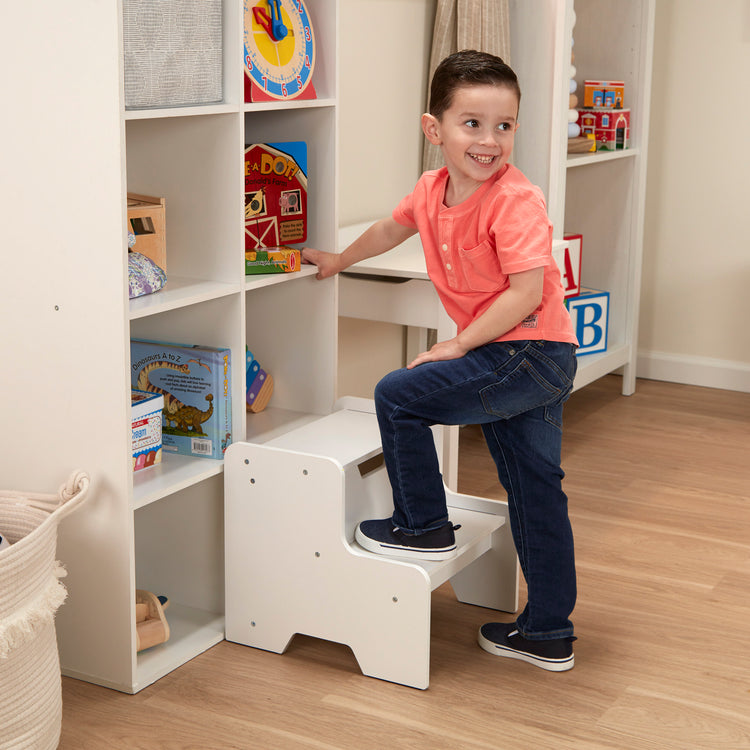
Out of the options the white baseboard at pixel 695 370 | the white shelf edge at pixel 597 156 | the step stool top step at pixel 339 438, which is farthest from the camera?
the white baseboard at pixel 695 370

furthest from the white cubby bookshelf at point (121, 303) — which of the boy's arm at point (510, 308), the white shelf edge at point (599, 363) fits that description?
the white shelf edge at point (599, 363)

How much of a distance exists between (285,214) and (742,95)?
2141mm

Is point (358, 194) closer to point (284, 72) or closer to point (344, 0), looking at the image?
point (344, 0)

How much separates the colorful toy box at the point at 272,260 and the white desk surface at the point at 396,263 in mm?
272

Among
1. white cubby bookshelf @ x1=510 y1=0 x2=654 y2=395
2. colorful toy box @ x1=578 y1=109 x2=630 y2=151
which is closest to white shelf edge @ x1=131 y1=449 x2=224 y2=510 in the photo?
white cubby bookshelf @ x1=510 y1=0 x2=654 y2=395

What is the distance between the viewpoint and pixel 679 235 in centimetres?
373

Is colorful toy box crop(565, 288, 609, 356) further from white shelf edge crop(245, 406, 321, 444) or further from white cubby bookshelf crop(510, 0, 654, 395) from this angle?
white shelf edge crop(245, 406, 321, 444)

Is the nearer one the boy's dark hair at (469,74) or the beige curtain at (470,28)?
the boy's dark hair at (469,74)

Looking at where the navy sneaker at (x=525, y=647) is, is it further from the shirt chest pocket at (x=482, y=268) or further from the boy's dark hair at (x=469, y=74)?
the boy's dark hair at (x=469, y=74)

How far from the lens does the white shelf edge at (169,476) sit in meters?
1.70

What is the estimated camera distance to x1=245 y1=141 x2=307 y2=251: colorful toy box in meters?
1.94

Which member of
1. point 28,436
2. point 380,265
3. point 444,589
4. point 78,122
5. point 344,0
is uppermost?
point 344,0

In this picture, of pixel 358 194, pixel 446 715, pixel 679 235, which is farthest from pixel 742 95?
pixel 446 715

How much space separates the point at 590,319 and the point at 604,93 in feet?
2.30
